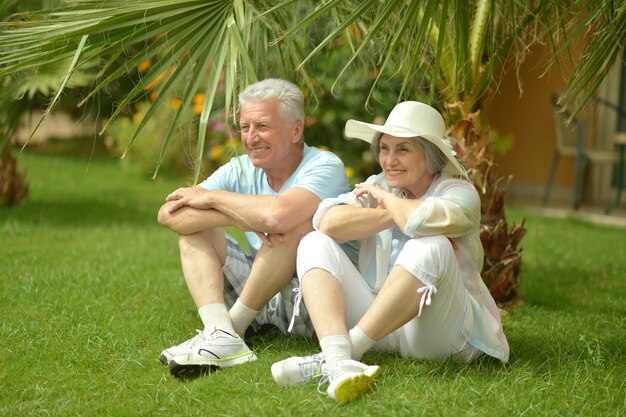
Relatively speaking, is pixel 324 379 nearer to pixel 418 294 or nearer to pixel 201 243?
pixel 418 294

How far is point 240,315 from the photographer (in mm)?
3879

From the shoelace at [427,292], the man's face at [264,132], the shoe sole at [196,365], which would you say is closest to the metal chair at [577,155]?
the man's face at [264,132]

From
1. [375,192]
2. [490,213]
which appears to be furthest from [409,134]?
[490,213]

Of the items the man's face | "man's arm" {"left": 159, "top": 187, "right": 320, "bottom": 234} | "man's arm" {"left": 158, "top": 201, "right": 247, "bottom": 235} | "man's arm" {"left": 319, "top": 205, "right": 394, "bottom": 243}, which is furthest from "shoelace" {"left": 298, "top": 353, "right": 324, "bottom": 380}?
the man's face

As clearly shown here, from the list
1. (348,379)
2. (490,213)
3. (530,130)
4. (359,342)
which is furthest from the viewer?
(530,130)

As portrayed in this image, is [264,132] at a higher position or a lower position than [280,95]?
lower

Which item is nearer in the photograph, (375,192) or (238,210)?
(375,192)

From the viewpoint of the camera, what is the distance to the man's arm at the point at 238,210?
3770mm

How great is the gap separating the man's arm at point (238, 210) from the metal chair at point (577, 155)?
203 inches

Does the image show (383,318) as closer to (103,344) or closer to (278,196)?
(278,196)

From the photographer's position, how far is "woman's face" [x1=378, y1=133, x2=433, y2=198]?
3596mm

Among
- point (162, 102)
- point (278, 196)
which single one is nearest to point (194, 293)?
point (278, 196)

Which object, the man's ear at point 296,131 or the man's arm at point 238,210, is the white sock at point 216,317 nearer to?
the man's arm at point 238,210

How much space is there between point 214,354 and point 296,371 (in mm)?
424
